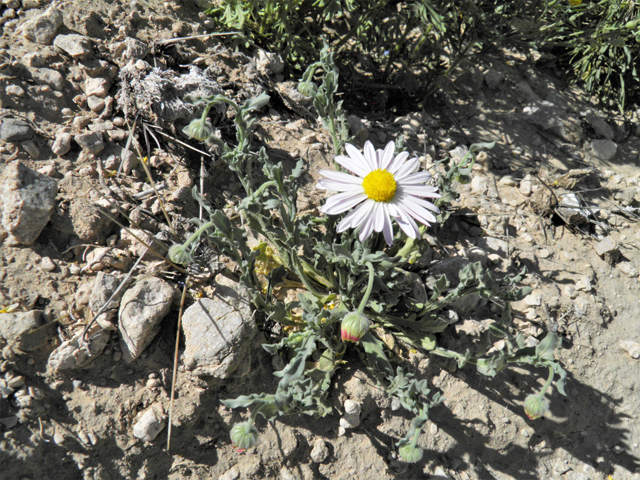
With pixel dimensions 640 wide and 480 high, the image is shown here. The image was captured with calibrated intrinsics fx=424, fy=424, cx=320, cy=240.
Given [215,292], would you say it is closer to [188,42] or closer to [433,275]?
[433,275]

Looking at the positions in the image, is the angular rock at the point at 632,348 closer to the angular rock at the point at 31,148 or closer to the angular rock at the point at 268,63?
the angular rock at the point at 268,63

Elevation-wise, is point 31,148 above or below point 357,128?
below

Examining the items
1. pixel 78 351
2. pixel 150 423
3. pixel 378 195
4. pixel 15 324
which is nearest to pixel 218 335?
pixel 150 423

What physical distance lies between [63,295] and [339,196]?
69.3 inches

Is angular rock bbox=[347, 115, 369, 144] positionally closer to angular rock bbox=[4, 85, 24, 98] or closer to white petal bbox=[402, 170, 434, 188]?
white petal bbox=[402, 170, 434, 188]

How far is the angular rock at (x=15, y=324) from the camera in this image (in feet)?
7.66

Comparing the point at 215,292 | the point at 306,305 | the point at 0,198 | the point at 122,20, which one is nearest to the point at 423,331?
the point at 306,305

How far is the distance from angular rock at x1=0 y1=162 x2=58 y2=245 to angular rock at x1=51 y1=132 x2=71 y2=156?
0.98ft

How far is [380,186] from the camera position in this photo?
87.8 inches

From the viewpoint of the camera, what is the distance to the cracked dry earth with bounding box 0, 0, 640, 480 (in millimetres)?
2469

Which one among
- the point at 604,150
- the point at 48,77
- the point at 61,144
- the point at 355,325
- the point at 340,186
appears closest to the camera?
the point at 355,325

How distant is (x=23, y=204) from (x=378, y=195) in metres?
2.08

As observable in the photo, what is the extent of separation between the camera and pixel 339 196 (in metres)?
2.23

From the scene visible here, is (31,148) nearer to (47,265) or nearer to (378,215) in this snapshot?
(47,265)
